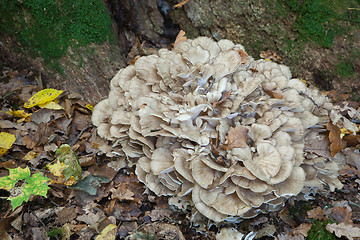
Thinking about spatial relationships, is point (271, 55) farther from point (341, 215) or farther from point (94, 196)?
point (94, 196)

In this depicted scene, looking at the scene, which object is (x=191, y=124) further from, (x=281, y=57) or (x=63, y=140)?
(x=281, y=57)

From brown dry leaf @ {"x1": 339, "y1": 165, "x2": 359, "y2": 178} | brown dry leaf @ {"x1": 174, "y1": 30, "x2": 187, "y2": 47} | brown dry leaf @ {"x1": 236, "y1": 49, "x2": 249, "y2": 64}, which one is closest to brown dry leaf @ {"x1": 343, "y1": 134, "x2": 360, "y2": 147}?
brown dry leaf @ {"x1": 339, "y1": 165, "x2": 359, "y2": 178}

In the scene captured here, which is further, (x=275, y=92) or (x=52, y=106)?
(x=52, y=106)

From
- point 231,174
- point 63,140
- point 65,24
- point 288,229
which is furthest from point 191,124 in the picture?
point 65,24

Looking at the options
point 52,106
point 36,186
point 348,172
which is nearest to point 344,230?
point 348,172

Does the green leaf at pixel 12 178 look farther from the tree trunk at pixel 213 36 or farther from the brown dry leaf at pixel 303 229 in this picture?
the brown dry leaf at pixel 303 229

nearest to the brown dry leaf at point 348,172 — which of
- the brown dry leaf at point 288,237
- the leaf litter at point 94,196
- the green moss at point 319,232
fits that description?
the leaf litter at point 94,196

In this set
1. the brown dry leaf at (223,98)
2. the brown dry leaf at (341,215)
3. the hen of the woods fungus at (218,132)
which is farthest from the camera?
the brown dry leaf at (341,215)
